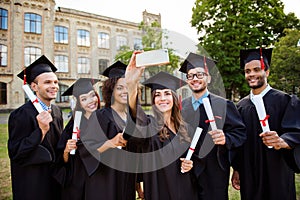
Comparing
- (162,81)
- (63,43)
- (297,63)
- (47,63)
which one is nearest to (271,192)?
(162,81)

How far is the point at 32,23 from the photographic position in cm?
2230

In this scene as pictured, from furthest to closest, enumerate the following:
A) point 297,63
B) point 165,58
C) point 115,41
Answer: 1. point 115,41
2. point 297,63
3. point 165,58

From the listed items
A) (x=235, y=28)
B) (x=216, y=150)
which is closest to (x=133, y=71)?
(x=216, y=150)

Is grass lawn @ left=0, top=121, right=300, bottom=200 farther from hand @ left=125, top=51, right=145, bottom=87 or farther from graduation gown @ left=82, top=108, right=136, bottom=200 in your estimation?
hand @ left=125, top=51, right=145, bottom=87

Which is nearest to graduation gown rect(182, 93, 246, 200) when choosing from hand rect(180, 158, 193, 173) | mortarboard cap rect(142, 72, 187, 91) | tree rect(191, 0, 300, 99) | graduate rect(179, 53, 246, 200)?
graduate rect(179, 53, 246, 200)

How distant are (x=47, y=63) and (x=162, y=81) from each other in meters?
1.49

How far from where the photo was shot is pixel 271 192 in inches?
116

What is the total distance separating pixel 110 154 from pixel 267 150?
184 centimetres

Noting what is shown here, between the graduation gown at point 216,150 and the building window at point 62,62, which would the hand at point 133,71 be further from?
the building window at point 62,62

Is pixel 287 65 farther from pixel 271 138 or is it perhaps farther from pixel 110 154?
pixel 110 154

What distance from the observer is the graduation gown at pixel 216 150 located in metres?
2.77

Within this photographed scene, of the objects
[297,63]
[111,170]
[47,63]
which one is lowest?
[111,170]

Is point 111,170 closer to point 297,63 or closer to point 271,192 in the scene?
point 271,192

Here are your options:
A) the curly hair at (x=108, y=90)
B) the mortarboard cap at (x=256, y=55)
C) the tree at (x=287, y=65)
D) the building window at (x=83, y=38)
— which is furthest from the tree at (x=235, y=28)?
the curly hair at (x=108, y=90)
